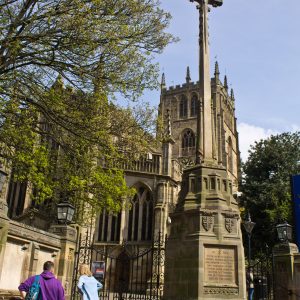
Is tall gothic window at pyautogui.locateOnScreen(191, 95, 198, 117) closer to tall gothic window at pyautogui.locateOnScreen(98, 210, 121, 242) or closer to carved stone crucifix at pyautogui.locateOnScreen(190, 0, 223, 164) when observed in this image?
tall gothic window at pyautogui.locateOnScreen(98, 210, 121, 242)

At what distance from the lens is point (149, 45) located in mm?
12281

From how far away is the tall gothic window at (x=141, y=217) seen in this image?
96.0 ft

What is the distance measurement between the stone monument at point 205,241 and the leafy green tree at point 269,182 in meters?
18.2

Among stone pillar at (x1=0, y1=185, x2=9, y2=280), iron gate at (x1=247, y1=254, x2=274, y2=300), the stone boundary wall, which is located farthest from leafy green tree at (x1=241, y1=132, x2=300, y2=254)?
stone pillar at (x1=0, y1=185, x2=9, y2=280)

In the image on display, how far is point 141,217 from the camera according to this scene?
2977 cm

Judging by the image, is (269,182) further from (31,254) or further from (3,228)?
(3,228)

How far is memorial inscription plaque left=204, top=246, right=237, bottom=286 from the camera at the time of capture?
9.09 m

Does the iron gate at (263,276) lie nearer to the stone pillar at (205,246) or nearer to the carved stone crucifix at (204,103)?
the stone pillar at (205,246)

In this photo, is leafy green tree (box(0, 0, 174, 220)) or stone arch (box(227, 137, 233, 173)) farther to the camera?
stone arch (box(227, 137, 233, 173))

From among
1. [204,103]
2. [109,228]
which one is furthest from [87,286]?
[109,228]

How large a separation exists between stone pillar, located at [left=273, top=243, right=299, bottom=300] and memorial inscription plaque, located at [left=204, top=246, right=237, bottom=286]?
2281 millimetres

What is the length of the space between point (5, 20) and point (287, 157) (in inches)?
1011

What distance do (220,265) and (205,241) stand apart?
0.68 metres

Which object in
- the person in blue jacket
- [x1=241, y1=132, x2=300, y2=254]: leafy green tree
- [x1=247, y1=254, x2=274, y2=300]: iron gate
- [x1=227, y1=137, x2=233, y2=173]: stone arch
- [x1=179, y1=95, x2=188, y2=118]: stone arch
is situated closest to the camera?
the person in blue jacket
